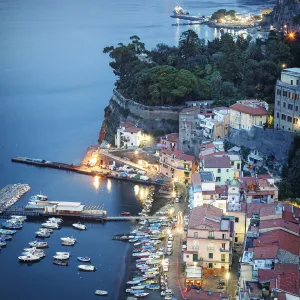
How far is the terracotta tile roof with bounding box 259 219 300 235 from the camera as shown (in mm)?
18016

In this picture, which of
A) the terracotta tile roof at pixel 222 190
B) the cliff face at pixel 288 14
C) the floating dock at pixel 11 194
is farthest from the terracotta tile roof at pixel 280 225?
the cliff face at pixel 288 14

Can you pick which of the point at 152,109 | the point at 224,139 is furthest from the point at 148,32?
the point at 224,139

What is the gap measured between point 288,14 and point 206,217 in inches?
713

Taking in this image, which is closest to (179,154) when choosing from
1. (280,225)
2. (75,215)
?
(75,215)

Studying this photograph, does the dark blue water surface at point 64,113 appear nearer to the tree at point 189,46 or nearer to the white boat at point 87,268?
the white boat at point 87,268

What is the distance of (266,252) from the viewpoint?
656 inches

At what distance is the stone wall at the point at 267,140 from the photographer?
923 inches

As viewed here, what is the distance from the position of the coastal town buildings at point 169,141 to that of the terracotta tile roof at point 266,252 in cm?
1060

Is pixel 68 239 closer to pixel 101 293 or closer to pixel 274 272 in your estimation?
pixel 101 293

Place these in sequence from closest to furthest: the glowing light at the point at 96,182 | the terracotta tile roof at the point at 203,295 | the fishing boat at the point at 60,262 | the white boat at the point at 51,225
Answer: the terracotta tile roof at the point at 203,295 < the fishing boat at the point at 60,262 < the white boat at the point at 51,225 < the glowing light at the point at 96,182

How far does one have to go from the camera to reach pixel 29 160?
2930 cm

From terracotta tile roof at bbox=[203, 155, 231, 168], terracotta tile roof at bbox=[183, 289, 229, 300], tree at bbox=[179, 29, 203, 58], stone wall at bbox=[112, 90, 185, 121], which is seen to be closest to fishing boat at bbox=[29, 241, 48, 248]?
terracotta tile roof at bbox=[183, 289, 229, 300]

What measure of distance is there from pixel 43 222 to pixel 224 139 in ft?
22.5

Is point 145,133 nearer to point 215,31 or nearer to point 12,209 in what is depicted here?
point 12,209
